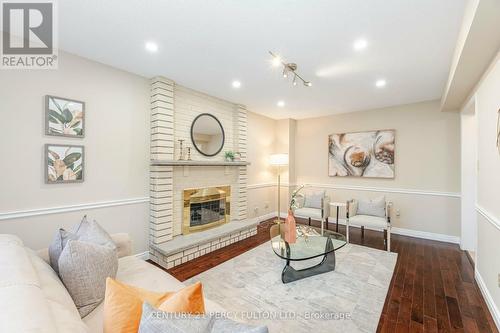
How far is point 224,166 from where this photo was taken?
422 centimetres

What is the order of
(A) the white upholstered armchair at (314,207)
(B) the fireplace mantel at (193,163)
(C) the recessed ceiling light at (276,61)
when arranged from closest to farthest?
(C) the recessed ceiling light at (276,61), (B) the fireplace mantel at (193,163), (A) the white upholstered armchair at (314,207)

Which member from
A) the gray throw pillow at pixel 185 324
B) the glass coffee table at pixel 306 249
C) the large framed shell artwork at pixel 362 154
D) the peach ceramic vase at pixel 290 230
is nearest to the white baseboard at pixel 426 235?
the large framed shell artwork at pixel 362 154

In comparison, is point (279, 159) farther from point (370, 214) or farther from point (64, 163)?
point (64, 163)

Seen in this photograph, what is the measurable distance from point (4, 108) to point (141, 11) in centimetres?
162

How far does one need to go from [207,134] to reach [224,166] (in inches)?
27.1

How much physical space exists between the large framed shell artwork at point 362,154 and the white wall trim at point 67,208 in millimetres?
3908

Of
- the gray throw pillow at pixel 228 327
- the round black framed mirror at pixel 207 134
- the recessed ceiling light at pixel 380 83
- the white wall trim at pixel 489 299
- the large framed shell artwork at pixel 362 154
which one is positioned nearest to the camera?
the gray throw pillow at pixel 228 327

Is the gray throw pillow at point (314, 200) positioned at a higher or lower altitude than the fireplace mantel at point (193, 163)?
lower

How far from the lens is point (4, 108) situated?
210 centimetres

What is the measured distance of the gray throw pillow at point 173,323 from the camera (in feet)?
2.19

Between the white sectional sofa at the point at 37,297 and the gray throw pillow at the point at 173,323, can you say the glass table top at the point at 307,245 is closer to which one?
the white sectional sofa at the point at 37,297

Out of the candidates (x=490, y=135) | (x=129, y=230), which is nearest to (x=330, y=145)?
(x=490, y=135)

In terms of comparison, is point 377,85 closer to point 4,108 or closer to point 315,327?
point 315,327

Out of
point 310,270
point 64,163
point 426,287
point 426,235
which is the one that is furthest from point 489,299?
point 64,163
